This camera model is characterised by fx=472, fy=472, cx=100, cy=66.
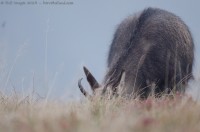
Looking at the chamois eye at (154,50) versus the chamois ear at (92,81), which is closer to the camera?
the chamois ear at (92,81)

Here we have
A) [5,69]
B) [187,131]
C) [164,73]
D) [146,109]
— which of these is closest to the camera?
[187,131]

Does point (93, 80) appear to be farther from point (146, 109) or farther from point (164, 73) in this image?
point (146, 109)

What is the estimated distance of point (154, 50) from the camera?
11.2m

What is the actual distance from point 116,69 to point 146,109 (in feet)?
17.6

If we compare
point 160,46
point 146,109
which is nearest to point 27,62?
point 160,46

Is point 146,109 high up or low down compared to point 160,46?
up

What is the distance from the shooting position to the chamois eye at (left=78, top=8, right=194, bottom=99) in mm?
10462

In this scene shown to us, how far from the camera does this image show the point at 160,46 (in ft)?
37.1

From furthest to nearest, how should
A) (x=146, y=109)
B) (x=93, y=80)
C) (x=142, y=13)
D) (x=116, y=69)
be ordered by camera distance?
1. (x=142, y=13)
2. (x=116, y=69)
3. (x=93, y=80)
4. (x=146, y=109)

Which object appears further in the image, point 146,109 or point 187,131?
point 146,109

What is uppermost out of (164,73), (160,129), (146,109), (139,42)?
(160,129)

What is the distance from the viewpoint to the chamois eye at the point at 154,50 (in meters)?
10.5

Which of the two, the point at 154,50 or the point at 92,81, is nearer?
the point at 92,81

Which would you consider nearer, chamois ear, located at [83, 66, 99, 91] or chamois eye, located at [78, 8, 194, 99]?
chamois ear, located at [83, 66, 99, 91]
